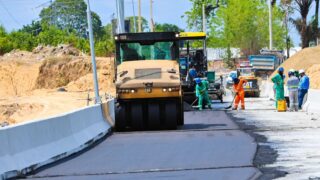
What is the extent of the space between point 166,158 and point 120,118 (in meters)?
7.63

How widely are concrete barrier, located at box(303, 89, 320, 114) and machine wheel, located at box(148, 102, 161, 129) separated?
26.2 feet

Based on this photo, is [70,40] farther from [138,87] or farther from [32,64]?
[138,87]

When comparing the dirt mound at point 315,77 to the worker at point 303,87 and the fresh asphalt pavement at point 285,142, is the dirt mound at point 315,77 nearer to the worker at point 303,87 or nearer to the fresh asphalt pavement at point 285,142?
the worker at point 303,87

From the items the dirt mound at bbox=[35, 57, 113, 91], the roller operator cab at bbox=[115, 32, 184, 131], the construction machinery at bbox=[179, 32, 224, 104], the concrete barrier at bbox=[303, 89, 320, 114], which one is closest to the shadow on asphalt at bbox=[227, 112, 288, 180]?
the roller operator cab at bbox=[115, 32, 184, 131]

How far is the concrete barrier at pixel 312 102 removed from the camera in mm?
26756

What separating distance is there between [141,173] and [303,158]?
3.32 m

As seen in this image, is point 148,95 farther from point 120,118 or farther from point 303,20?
point 303,20

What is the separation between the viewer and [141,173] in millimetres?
12133

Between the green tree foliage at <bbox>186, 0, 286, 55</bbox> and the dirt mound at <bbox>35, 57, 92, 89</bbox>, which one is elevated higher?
the green tree foliage at <bbox>186, 0, 286, 55</bbox>

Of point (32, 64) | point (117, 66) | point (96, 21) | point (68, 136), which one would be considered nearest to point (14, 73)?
point (32, 64)

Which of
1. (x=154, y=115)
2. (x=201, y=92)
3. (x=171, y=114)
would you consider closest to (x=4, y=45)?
(x=201, y=92)

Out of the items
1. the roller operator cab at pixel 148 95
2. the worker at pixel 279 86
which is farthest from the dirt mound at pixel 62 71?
the roller operator cab at pixel 148 95

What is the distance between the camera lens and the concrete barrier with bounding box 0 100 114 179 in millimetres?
12445

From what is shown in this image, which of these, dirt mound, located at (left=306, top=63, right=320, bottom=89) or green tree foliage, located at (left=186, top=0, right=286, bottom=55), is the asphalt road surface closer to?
dirt mound, located at (left=306, top=63, right=320, bottom=89)
